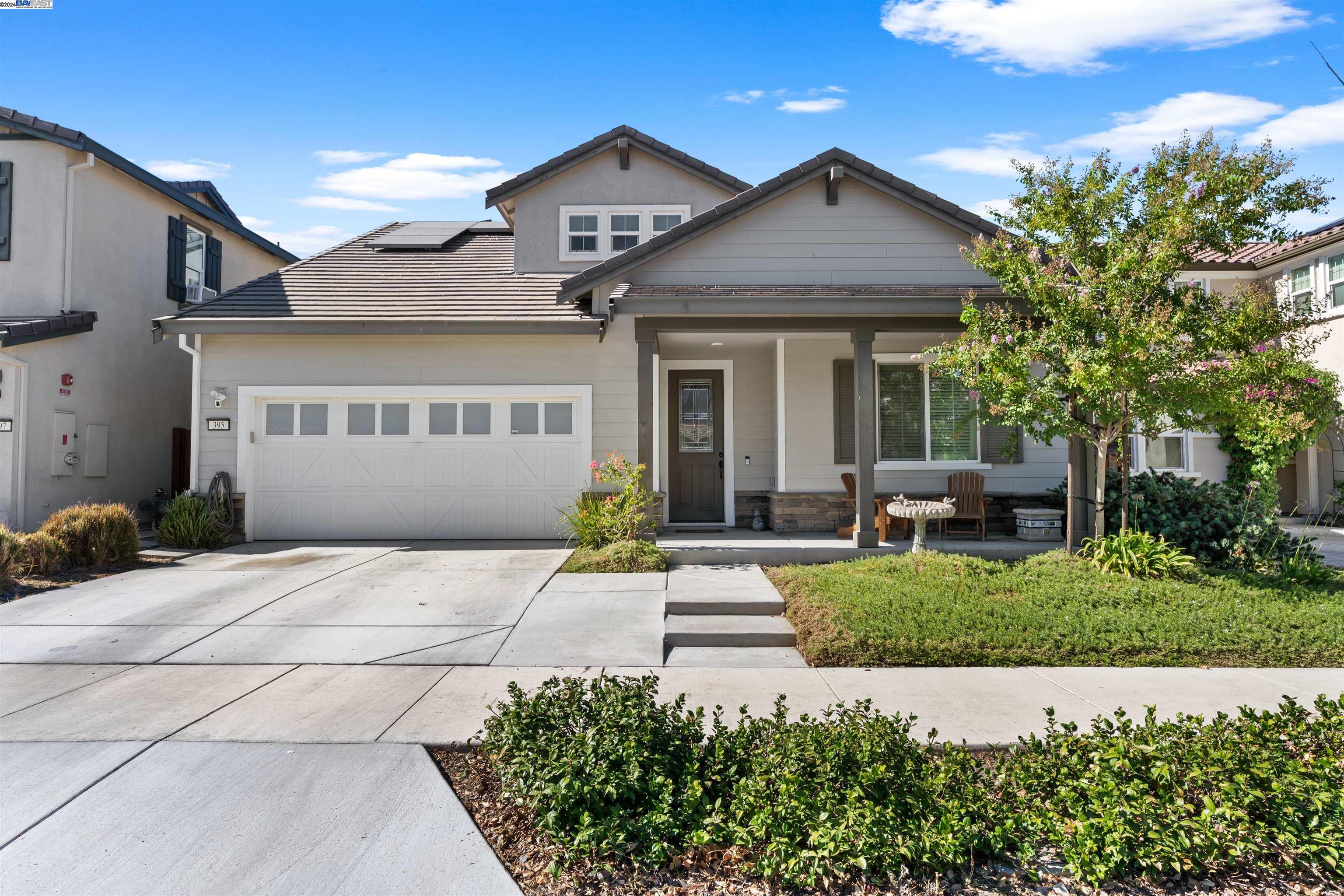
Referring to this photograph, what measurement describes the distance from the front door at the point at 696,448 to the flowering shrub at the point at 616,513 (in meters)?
1.97

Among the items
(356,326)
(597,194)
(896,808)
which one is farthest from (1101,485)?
(356,326)

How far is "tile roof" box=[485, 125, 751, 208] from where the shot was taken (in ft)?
40.4

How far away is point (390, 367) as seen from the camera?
1061 centimetres

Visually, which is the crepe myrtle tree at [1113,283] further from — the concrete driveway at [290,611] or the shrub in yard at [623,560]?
the concrete driveway at [290,611]

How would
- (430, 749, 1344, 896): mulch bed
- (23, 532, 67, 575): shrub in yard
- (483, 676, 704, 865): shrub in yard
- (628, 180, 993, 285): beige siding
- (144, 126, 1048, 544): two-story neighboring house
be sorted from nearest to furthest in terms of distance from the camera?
1. (430, 749, 1344, 896): mulch bed
2. (483, 676, 704, 865): shrub in yard
3. (23, 532, 67, 575): shrub in yard
4. (628, 180, 993, 285): beige siding
5. (144, 126, 1048, 544): two-story neighboring house

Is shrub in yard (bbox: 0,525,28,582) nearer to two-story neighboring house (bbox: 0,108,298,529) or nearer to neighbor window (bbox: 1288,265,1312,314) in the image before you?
two-story neighboring house (bbox: 0,108,298,529)

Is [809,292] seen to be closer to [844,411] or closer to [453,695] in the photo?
[844,411]

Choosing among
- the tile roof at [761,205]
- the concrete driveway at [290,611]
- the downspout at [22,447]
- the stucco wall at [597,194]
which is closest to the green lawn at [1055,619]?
the concrete driveway at [290,611]

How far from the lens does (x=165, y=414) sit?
1332 centimetres

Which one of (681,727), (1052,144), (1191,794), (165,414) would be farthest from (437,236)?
(1191,794)

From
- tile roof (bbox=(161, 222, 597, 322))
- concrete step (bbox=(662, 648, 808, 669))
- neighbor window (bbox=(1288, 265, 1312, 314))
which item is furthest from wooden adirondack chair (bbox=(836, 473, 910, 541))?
neighbor window (bbox=(1288, 265, 1312, 314))

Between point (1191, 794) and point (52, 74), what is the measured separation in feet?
40.3

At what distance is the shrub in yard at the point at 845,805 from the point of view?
2762 mm

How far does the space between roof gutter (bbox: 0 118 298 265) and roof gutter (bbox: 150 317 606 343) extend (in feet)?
11.1
